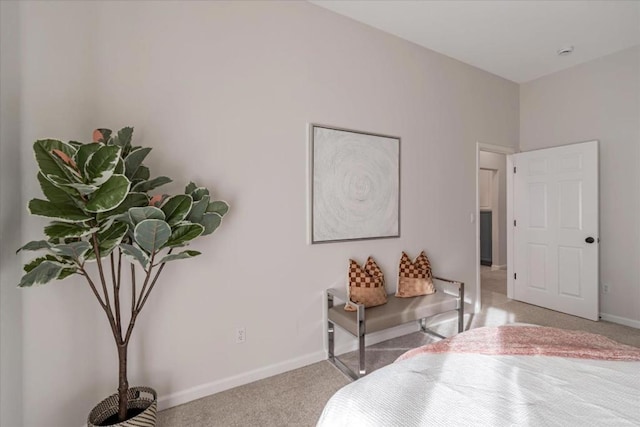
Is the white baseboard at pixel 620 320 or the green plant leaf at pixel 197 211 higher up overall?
the green plant leaf at pixel 197 211

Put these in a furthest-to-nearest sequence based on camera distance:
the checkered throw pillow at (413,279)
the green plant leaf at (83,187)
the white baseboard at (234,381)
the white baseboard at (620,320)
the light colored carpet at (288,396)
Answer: the white baseboard at (620,320) → the checkered throw pillow at (413,279) → the white baseboard at (234,381) → the light colored carpet at (288,396) → the green plant leaf at (83,187)

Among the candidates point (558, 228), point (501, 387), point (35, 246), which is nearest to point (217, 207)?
point (35, 246)

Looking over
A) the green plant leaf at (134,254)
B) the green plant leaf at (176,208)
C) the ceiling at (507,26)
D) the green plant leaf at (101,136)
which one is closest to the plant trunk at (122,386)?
the green plant leaf at (134,254)

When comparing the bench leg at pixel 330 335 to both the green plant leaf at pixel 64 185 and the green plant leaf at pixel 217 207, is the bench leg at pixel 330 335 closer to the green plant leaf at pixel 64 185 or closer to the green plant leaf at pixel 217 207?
the green plant leaf at pixel 217 207

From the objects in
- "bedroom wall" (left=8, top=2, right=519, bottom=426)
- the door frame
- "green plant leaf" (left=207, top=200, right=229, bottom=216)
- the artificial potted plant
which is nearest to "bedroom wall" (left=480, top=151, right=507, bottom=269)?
the door frame

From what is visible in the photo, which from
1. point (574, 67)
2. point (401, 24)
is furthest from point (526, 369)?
point (574, 67)

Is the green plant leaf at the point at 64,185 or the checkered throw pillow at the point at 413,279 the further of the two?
the checkered throw pillow at the point at 413,279

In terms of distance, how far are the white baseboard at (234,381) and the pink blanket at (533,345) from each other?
1.28m

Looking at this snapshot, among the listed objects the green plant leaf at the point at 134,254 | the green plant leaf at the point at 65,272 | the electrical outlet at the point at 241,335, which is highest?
the green plant leaf at the point at 134,254

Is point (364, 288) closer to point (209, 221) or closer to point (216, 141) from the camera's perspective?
point (209, 221)

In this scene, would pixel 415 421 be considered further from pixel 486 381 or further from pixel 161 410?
pixel 161 410

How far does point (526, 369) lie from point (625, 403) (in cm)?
27

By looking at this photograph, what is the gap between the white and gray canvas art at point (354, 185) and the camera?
2525mm

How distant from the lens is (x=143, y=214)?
1321mm
